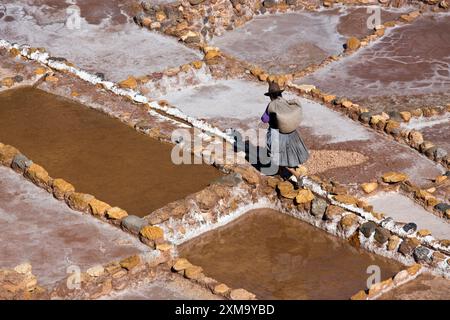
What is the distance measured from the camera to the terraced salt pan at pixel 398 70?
61.1 ft

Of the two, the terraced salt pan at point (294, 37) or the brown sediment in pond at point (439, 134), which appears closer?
the brown sediment in pond at point (439, 134)

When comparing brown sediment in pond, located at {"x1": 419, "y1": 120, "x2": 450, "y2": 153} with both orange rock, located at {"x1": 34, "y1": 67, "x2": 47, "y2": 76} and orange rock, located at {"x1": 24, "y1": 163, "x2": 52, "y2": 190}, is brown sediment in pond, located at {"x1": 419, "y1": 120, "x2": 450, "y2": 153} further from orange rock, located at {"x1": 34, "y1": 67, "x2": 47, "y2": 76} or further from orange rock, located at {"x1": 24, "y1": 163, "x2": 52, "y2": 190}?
orange rock, located at {"x1": 34, "y1": 67, "x2": 47, "y2": 76}

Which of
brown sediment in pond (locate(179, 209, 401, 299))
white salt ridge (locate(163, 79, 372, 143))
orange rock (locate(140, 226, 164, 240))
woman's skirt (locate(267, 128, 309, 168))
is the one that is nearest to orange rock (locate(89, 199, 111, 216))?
orange rock (locate(140, 226, 164, 240))

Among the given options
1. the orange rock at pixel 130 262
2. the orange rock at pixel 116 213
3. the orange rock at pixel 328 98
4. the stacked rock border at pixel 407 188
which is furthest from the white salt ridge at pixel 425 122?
the orange rock at pixel 130 262

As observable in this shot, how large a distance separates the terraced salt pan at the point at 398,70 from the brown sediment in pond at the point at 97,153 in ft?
12.6

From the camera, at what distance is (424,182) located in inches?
607

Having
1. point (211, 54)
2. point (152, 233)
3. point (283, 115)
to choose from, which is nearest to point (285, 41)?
point (211, 54)

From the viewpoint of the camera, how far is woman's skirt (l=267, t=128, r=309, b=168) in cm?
1482

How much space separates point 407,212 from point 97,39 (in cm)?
808

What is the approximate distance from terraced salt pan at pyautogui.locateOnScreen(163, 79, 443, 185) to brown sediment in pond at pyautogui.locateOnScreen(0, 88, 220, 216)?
136 centimetres

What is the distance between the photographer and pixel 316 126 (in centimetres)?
1714

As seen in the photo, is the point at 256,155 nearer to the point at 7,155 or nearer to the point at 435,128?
the point at 435,128

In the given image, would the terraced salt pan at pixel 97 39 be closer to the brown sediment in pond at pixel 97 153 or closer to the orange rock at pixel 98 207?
the brown sediment in pond at pixel 97 153
